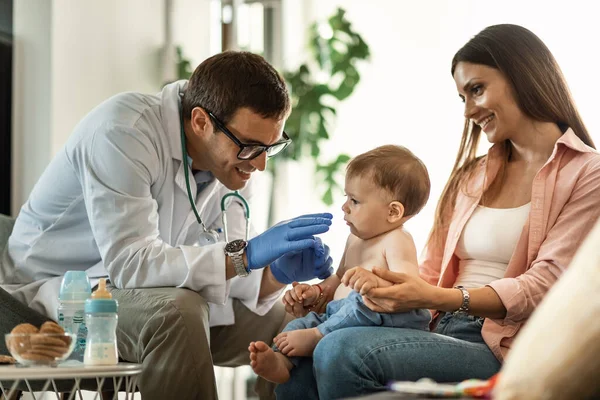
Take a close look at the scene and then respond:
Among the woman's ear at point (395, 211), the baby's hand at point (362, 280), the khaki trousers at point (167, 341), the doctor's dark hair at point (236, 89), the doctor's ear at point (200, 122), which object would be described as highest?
the doctor's dark hair at point (236, 89)

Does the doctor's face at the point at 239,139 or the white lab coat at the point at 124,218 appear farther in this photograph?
the doctor's face at the point at 239,139

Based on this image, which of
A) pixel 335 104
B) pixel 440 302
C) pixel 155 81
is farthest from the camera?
pixel 335 104

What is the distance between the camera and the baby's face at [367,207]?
5.83 ft

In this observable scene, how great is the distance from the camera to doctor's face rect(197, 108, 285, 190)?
2.14 metres

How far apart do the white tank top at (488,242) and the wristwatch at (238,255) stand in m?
0.54

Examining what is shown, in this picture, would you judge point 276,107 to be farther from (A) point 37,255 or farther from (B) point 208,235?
(A) point 37,255

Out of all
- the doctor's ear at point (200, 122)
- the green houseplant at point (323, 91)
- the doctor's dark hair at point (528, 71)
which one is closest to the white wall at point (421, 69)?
the green houseplant at point (323, 91)

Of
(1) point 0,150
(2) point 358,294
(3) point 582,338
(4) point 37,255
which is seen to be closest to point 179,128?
(4) point 37,255

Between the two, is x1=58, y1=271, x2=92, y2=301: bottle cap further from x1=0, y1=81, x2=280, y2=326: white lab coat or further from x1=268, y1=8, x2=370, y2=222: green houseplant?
x1=268, y1=8, x2=370, y2=222: green houseplant

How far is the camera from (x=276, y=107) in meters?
2.16

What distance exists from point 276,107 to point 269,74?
4.1 inches

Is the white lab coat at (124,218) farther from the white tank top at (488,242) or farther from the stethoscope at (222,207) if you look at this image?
the white tank top at (488,242)

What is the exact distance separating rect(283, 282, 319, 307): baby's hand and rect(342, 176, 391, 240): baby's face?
19 cm

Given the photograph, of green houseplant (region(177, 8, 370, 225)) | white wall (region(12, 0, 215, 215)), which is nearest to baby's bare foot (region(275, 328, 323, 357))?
white wall (region(12, 0, 215, 215))
